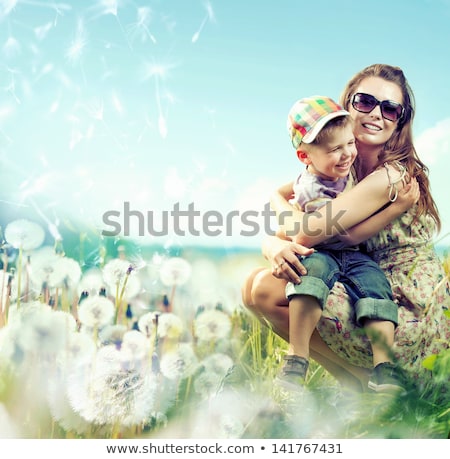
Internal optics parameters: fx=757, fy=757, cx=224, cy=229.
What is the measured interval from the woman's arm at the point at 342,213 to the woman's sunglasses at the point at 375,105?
0.69ft

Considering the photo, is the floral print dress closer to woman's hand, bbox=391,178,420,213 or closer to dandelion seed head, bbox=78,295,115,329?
woman's hand, bbox=391,178,420,213

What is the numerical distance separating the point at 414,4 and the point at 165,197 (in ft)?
3.95

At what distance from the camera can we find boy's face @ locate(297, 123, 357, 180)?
98.0 inches

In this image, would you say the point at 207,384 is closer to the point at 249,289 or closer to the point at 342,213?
the point at 249,289

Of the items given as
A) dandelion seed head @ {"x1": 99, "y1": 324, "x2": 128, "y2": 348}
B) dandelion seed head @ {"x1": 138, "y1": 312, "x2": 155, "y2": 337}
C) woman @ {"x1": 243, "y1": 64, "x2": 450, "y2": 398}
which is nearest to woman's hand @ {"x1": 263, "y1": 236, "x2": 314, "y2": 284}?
woman @ {"x1": 243, "y1": 64, "x2": 450, "y2": 398}

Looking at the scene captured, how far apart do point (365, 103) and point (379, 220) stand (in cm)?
42

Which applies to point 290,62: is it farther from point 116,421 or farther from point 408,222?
point 116,421

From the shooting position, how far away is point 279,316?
8.53 ft

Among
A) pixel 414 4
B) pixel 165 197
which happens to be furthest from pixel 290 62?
pixel 165 197

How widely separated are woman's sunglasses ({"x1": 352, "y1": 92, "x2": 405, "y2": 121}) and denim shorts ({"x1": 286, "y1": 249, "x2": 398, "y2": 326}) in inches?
19.5

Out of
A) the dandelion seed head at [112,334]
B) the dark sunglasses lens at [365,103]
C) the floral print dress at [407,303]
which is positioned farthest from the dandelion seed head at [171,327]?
the dark sunglasses lens at [365,103]

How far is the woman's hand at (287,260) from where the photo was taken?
8.24ft

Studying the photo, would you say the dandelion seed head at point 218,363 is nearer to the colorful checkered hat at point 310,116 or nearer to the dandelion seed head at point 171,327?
the dandelion seed head at point 171,327

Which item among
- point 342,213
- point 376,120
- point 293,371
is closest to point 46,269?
point 293,371
